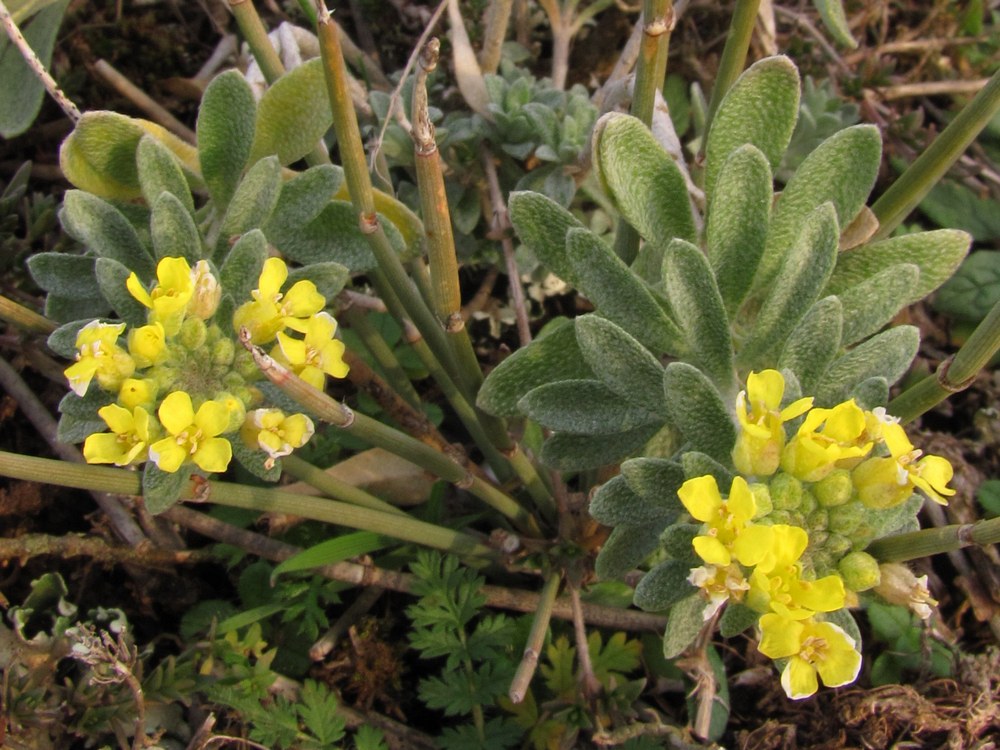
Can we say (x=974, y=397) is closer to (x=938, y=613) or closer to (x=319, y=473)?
(x=938, y=613)

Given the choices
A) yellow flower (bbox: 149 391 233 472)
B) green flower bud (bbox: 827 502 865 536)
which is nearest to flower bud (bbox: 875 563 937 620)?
green flower bud (bbox: 827 502 865 536)

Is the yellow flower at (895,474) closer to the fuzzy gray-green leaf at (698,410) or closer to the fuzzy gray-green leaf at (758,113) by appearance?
the fuzzy gray-green leaf at (698,410)

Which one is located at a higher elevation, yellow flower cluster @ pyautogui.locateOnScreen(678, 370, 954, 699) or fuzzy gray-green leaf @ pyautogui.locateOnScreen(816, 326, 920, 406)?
fuzzy gray-green leaf @ pyautogui.locateOnScreen(816, 326, 920, 406)

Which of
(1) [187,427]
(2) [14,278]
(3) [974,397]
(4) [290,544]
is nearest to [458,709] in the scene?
(4) [290,544]

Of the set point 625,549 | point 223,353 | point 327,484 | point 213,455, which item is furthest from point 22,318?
point 625,549

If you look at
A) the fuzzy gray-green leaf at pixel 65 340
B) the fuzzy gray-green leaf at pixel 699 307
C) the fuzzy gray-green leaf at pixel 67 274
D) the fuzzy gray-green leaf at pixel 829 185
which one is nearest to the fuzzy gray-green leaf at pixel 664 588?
the fuzzy gray-green leaf at pixel 699 307

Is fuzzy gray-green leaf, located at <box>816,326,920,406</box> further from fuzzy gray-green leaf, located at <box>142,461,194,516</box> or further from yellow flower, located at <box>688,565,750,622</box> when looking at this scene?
fuzzy gray-green leaf, located at <box>142,461,194,516</box>

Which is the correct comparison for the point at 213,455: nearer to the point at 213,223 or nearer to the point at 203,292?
the point at 203,292
